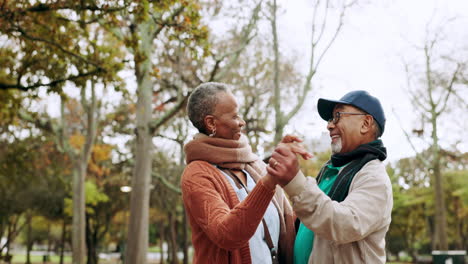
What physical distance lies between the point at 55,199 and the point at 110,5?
26085 mm

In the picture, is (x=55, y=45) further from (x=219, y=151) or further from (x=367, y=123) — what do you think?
(x=367, y=123)

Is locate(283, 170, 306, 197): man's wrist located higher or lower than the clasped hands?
lower

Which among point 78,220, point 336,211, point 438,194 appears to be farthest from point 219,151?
point 438,194

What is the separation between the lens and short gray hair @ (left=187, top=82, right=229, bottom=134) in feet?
9.30

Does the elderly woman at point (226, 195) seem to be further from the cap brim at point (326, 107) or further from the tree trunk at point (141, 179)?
the tree trunk at point (141, 179)

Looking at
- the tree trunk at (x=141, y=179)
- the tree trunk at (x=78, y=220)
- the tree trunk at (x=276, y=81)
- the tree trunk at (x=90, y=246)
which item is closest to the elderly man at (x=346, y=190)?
the tree trunk at (x=141, y=179)

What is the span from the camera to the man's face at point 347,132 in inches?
103

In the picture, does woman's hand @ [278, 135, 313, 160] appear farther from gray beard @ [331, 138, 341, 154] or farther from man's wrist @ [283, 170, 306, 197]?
gray beard @ [331, 138, 341, 154]

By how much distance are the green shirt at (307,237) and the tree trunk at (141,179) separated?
35.4 feet

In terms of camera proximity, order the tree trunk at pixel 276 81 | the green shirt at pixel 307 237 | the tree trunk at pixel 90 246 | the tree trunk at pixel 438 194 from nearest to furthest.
→ the green shirt at pixel 307 237, the tree trunk at pixel 276 81, the tree trunk at pixel 438 194, the tree trunk at pixel 90 246

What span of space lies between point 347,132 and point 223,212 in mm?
807

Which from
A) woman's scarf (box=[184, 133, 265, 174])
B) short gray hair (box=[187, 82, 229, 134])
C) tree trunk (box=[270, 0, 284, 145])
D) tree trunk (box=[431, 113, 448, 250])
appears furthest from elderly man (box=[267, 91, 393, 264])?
tree trunk (box=[431, 113, 448, 250])

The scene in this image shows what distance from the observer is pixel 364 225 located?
7.11ft

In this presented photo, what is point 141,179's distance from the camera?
13531mm
